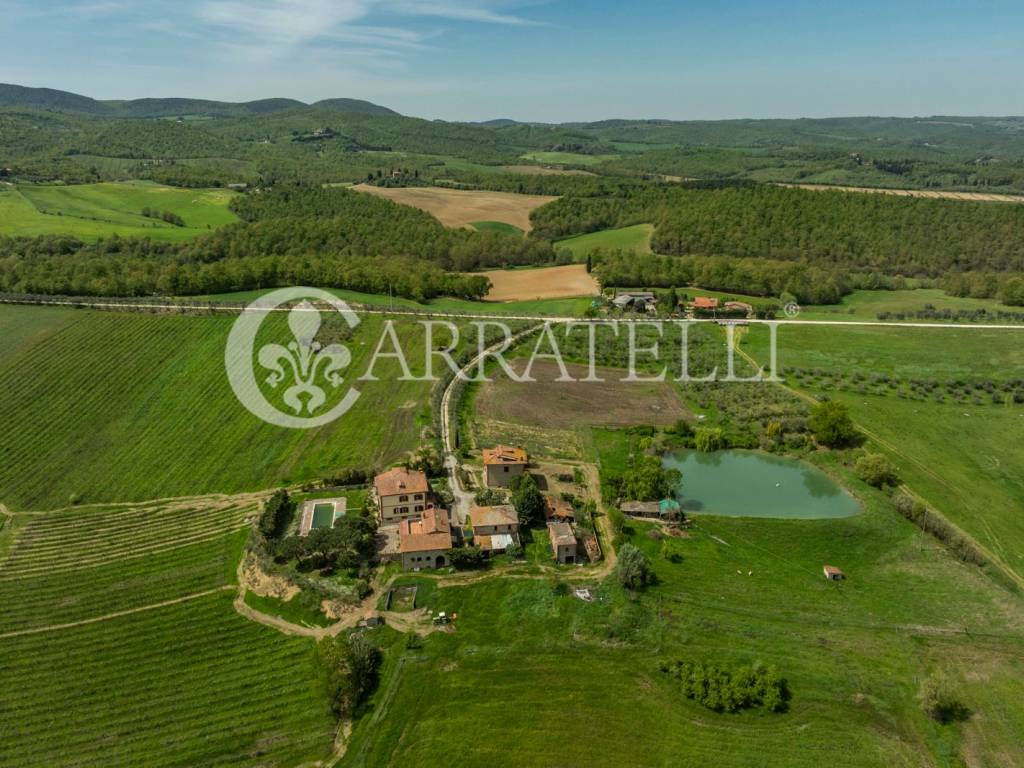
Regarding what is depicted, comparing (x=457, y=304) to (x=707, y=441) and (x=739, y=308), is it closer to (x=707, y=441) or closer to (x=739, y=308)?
(x=739, y=308)

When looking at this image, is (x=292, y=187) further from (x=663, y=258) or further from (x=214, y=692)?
(x=214, y=692)

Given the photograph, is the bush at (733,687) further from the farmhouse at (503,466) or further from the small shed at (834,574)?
the farmhouse at (503,466)

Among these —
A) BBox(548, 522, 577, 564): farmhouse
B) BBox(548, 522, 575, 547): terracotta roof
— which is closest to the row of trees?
BBox(548, 522, 575, 547): terracotta roof

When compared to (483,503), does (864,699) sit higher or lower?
lower

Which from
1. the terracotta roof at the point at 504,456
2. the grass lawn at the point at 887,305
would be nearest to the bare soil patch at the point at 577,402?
the terracotta roof at the point at 504,456

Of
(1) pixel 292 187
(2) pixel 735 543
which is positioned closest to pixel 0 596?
(2) pixel 735 543

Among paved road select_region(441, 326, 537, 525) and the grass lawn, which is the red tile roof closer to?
the grass lawn
